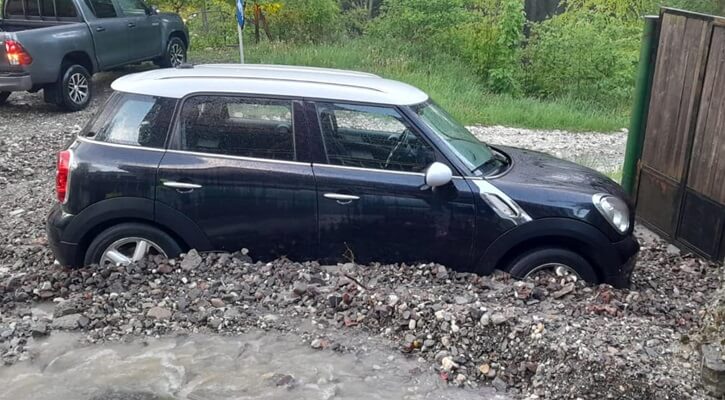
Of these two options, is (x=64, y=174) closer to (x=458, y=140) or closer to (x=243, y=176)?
(x=243, y=176)

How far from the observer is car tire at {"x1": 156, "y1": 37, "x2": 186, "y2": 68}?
587 inches

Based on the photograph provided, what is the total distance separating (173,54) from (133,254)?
10574 mm

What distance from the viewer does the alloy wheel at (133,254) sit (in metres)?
5.48

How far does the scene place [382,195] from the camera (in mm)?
5273

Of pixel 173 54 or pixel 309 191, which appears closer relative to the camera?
pixel 309 191

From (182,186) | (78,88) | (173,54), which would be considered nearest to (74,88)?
(78,88)

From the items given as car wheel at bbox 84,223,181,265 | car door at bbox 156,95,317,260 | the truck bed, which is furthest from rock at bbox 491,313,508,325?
the truck bed

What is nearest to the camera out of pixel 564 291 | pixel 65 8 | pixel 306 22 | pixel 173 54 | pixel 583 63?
pixel 564 291

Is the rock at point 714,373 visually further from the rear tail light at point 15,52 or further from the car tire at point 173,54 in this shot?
the car tire at point 173,54

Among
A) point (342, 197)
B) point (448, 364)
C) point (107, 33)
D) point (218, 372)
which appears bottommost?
point (218, 372)

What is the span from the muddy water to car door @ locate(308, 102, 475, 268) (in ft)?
3.02

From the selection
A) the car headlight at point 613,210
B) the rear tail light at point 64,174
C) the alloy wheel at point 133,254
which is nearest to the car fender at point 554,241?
the car headlight at point 613,210

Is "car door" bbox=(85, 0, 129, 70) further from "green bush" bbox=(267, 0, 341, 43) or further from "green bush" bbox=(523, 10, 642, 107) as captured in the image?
"green bush" bbox=(523, 10, 642, 107)

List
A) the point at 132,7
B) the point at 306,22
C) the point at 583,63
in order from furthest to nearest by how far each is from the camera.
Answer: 1. the point at 306,22
2. the point at 583,63
3. the point at 132,7
